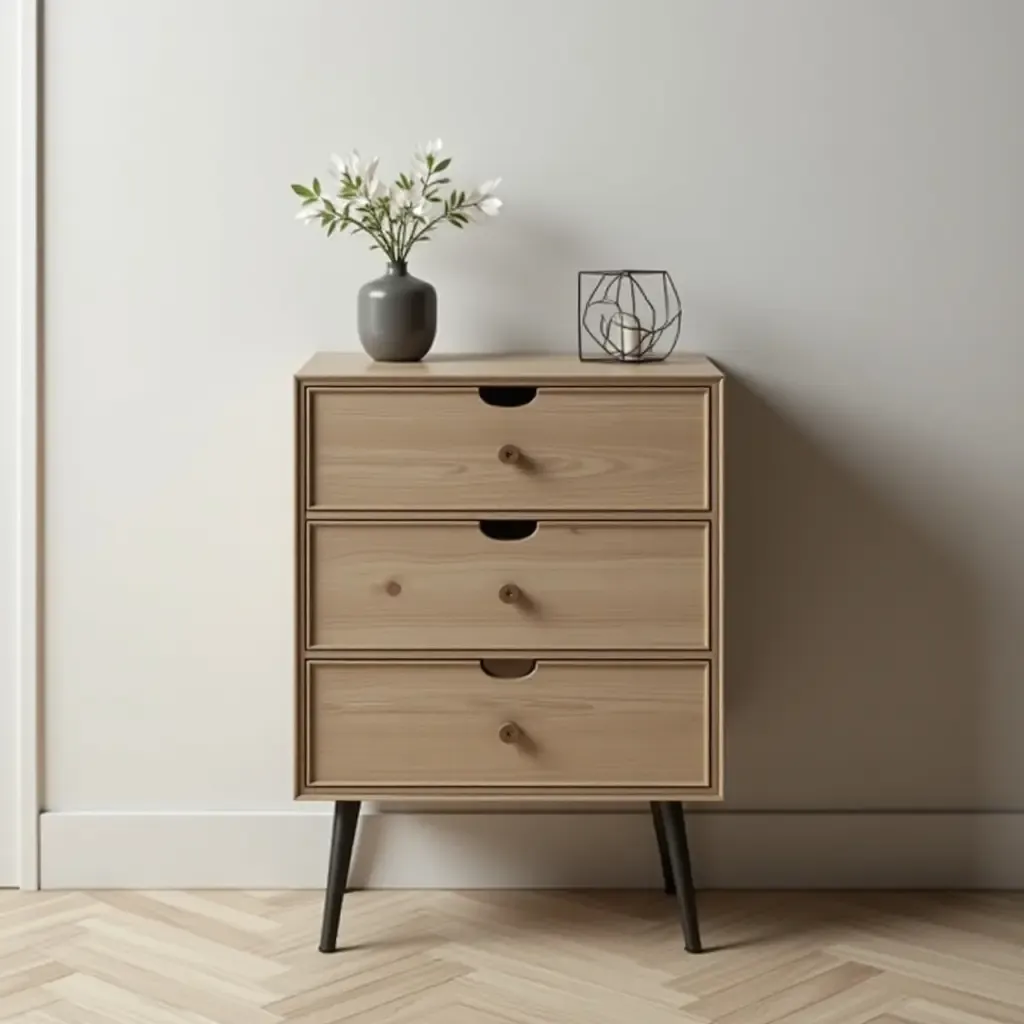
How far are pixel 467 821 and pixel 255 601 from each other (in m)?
0.51

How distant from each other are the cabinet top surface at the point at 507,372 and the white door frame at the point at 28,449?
0.51 meters

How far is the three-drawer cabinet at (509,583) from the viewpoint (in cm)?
239

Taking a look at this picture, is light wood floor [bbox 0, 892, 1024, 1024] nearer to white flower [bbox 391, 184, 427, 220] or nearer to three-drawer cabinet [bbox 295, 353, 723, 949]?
three-drawer cabinet [bbox 295, 353, 723, 949]

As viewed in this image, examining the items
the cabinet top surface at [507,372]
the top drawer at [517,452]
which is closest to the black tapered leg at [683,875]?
the top drawer at [517,452]

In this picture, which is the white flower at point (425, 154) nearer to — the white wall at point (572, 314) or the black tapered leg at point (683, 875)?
the white wall at point (572, 314)

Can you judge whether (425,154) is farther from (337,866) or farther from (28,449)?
(337,866)

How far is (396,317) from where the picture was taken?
8.28 ft

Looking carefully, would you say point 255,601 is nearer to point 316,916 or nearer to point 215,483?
point 215,483

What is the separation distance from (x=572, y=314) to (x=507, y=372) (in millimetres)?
356

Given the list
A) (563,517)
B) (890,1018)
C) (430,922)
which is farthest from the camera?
(430,922)

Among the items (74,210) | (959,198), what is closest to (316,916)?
(74,210)

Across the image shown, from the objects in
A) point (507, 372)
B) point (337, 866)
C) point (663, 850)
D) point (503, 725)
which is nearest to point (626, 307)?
point (507, 372)

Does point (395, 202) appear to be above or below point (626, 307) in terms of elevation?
above

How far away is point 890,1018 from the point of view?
2.26 meters
